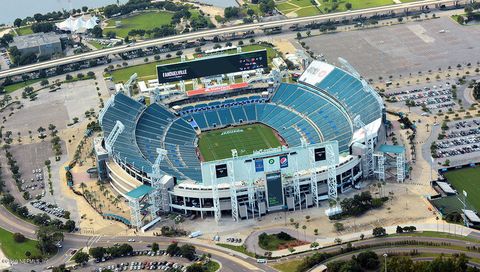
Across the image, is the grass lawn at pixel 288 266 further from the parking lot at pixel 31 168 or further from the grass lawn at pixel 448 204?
the parking lot at pixel 31 168

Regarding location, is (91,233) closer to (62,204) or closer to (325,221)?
(62,204)

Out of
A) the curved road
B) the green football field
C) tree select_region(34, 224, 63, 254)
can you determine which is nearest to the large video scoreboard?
the green football field

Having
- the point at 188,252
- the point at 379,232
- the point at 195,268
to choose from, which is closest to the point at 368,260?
the point at 379,232

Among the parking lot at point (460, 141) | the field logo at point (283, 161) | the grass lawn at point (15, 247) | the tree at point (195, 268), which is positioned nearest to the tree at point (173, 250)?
the tree at point (195, 268)

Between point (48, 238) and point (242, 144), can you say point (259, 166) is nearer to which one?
point (242, 144)

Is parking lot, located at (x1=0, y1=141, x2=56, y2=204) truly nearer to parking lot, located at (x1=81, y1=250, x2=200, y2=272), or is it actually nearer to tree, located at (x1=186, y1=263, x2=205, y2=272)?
parking lot, located at (x1=81, y1=250, x2=200, y2=272)

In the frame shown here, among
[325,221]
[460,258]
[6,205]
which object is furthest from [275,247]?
[6,205]
